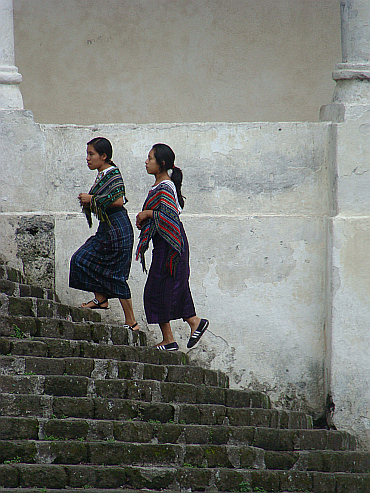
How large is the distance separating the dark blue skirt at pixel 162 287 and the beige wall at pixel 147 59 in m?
3.51

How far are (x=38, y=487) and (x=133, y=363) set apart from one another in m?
1.66

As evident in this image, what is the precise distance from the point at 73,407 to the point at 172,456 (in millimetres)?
736

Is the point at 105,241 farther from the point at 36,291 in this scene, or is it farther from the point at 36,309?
the point at 36,309

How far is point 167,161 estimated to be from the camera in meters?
7.38

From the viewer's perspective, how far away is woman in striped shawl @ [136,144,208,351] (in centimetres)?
730

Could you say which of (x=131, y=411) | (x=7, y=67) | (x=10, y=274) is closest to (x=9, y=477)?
(x=131, y=411)

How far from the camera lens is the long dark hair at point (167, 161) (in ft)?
24.2

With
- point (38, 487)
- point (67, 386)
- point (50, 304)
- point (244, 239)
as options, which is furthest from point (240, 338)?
point (38, 487)

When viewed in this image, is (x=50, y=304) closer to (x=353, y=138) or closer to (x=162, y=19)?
(x=353, y=138)

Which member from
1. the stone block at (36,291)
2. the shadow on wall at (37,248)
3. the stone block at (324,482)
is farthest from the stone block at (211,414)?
the shadow on wall at (37,248)

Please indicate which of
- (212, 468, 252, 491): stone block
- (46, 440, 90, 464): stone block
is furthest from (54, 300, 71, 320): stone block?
(212, 468, 252, 491): stone block

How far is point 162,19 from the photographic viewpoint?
10594 millimetres

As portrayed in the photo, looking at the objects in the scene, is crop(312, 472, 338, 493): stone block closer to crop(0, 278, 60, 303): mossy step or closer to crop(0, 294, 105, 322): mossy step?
→ crop(0, 294, 105, 322): mossy step

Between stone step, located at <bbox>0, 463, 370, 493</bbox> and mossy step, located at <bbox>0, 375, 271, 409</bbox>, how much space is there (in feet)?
2.32
